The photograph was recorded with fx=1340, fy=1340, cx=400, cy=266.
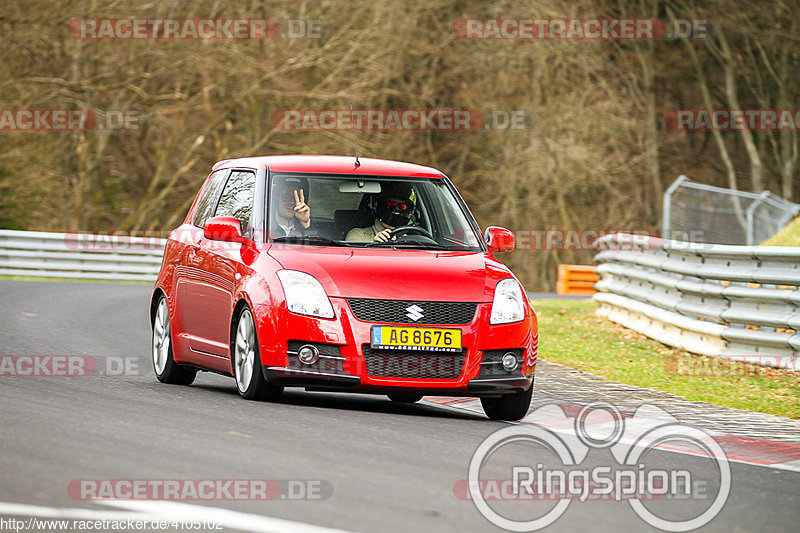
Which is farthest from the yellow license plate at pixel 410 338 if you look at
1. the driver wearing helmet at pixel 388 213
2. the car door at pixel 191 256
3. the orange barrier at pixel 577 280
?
the orange barrier at pixel 577 280

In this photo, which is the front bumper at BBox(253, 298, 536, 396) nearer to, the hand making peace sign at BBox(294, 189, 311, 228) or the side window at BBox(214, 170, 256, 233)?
the hand making peace sign at BBox(294, 189, 311, 228)

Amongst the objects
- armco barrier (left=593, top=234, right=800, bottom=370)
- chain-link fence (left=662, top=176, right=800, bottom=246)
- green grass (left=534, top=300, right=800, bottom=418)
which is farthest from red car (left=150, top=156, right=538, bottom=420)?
chain-link fence (left=662, top=176, right=800, bottom=246)

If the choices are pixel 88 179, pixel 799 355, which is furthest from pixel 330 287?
pixel 88 179

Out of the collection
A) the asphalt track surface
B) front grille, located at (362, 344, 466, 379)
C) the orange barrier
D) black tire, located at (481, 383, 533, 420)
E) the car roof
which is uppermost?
the car roof

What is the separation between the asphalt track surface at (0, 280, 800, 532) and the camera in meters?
5.65

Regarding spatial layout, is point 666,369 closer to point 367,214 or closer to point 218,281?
point 367,214

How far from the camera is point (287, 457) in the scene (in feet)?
22.3

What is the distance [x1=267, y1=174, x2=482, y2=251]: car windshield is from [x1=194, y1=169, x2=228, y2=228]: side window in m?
1.02

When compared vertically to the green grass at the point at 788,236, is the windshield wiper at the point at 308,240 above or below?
above

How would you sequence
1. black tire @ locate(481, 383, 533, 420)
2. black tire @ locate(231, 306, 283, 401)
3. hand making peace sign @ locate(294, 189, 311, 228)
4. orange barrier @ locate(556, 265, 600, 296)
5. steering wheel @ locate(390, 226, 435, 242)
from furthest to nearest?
1. orange barrier @ locate(556, 265, 600, 296)
2. steering wheel @ locate(390, 226, 435, 242)
3. hand making peace sign @ locate(294, 189, 311, 228)
4. black tire @ locate(481, 383, 533, 420)
5. black tire @ locate(231, 306, 283, 401)

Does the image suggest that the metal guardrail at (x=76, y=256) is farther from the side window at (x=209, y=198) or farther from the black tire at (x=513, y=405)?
the black tire at (x=513, y=405)

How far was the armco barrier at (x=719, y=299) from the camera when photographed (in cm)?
1281

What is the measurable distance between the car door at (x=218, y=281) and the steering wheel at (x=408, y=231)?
108cm

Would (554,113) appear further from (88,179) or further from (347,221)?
(347,221)
